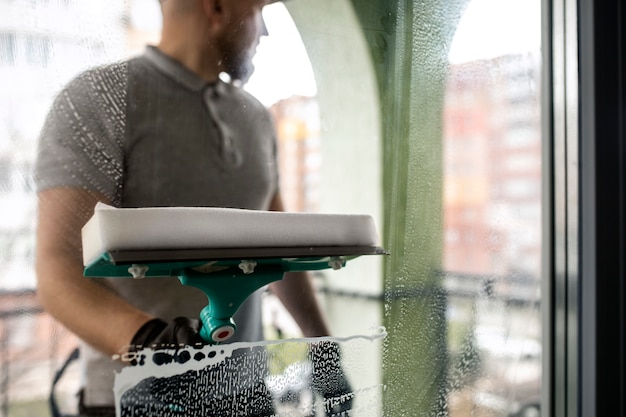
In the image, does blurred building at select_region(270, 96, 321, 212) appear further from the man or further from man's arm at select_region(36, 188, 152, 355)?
man's arm at select_region(36, 188, 152, 355)

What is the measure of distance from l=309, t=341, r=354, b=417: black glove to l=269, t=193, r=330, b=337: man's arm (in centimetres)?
3

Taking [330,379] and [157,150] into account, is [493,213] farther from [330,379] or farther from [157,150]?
[157,150]

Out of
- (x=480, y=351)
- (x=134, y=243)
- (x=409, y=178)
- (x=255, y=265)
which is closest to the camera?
(x=134, y=243)

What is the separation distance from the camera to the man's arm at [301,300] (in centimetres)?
87

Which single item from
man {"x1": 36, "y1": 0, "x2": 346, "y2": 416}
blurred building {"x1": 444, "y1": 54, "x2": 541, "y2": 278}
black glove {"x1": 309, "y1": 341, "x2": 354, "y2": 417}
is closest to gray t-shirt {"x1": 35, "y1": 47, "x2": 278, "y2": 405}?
man {"x1": 36, "y1": 0, "x2": 346, "y2": 416}

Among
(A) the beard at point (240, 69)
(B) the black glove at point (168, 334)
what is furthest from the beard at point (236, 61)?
(B) the black glove at point (168, 334)

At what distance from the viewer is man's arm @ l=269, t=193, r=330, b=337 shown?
87 centimetres

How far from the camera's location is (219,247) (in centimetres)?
68

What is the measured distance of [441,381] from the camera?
1078 millimetres

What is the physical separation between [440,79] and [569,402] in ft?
2.35

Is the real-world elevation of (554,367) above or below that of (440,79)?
below

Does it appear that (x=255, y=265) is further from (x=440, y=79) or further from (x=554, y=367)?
(x=554, y=367)
